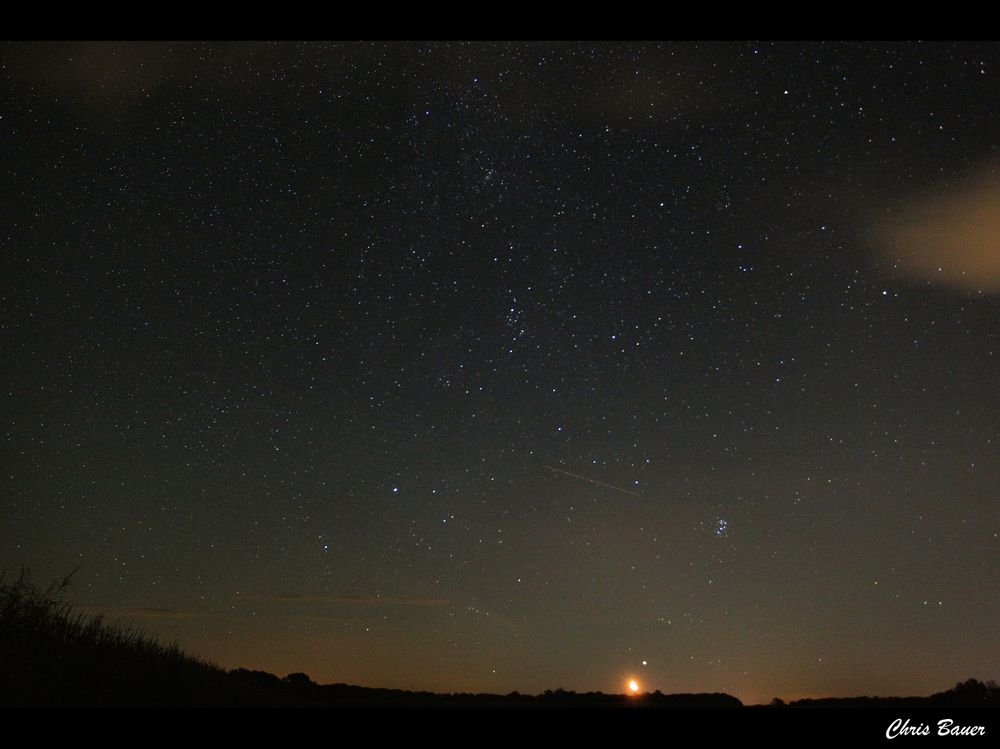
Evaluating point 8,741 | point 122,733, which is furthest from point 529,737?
point 8,741

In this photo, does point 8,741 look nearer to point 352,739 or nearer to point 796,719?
point 352,739

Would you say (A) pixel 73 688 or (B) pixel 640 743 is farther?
(A) pixel 73 688

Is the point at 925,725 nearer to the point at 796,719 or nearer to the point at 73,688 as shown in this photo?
the point at 796,719

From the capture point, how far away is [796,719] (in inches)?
138
